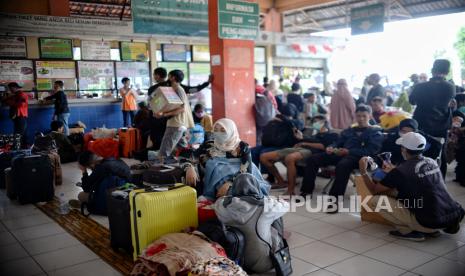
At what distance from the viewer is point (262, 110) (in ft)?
25.0

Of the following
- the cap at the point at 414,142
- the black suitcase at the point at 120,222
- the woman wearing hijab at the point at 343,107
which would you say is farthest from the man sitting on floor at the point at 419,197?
the woman wearing hijab at the point at 343,107

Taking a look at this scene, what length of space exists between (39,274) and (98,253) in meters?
0.48

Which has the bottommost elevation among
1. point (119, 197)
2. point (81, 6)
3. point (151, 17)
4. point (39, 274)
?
point (39, 274)

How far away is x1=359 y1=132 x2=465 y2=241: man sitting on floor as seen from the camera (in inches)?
133

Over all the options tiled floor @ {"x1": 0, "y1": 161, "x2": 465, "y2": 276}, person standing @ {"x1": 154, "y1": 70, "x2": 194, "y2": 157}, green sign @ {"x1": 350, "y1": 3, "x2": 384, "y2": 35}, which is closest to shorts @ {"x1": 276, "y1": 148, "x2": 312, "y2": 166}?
tiled floor @ {"x1": 0, "y1": 161, "x2": 465, "y2": 276}

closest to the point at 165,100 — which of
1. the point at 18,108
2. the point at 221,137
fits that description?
the point at 221,137

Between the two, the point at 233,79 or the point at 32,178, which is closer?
the point at 32,178

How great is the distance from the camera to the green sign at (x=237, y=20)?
678cm

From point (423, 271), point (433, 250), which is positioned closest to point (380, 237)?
point (433, 250)

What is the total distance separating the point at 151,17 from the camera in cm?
732

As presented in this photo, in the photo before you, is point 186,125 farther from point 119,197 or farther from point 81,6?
point 81,6

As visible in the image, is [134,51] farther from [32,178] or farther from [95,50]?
[32,178]

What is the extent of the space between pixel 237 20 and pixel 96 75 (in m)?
6.18

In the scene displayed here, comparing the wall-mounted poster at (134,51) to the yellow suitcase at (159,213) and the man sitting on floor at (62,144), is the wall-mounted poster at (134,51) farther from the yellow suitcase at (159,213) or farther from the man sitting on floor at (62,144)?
the yellow suitcase at (159,213)
